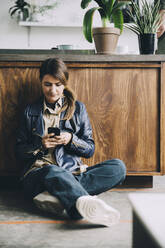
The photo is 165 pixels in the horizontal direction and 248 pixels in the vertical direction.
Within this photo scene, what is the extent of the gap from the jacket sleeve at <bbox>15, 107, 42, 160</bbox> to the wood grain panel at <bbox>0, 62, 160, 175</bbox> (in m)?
0.13

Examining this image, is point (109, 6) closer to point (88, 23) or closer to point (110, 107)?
point (88, 23)

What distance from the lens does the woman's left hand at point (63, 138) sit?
1.69 m

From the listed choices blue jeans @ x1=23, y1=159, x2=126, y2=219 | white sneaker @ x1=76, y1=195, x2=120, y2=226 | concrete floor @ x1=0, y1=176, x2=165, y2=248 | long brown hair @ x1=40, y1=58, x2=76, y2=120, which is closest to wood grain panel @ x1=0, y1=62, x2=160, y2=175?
long brown hair @ x1=40, y1=58, x2=76, y2=120


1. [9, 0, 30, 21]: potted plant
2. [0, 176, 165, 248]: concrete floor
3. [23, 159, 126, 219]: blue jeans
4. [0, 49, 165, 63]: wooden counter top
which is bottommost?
[0, 176, 165, 248]: concrete floor

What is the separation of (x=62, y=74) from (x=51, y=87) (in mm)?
96

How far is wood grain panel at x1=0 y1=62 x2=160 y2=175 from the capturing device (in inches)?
76.7

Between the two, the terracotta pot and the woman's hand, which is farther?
the terracotta pot

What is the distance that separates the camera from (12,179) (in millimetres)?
2148

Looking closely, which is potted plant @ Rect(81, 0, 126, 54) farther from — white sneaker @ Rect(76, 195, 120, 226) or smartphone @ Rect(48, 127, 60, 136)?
white sneaker @ Rect(76, 195, 120, 226)

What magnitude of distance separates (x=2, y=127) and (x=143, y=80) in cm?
91

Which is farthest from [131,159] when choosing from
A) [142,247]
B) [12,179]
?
[142,247]

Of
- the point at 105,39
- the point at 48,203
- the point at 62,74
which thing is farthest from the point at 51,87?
the point at 48,203

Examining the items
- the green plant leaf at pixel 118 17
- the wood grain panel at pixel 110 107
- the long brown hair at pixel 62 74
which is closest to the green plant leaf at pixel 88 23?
the green plant leaf at pixel 118 17

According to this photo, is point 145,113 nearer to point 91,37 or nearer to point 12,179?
point 91,37
